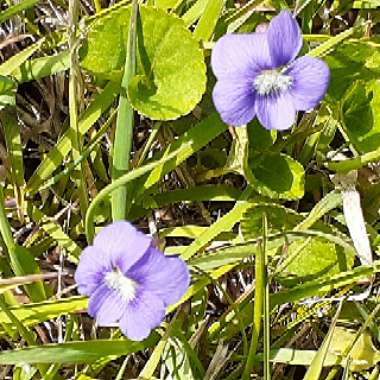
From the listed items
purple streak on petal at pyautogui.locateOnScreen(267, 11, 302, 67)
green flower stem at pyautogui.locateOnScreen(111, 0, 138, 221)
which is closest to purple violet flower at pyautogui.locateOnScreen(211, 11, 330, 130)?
purple streak on petal at pyautogui.locateOnScreen(267, 11, 302, 67)

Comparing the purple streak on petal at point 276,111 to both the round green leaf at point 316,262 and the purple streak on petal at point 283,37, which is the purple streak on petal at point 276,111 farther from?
the round green leaf at point 316,262

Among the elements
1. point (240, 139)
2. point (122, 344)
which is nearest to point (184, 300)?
point (122, 344)

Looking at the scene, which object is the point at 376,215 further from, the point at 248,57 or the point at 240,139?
A: the point at 248,57

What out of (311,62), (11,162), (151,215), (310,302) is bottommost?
(310,302)

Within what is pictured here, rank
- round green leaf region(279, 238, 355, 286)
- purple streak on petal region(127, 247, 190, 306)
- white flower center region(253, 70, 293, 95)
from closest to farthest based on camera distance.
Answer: purple streak on petal region(127, 247, 190, 306), white flower center region(253, 70, 293, 95), round green leaf region(279, 238, 355, 286)

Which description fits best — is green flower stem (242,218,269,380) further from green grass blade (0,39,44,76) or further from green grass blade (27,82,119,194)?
green grass blade (0,39,44,76)

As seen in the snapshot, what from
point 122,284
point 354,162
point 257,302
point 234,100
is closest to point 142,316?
point 122,284
